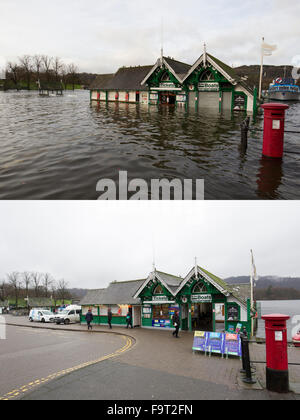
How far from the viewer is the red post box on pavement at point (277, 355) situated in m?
7.57

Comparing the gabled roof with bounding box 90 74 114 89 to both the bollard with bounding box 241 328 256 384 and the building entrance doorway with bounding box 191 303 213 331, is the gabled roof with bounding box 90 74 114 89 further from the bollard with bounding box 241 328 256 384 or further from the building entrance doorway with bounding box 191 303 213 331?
the bollard with bounding box 241 328 256 384

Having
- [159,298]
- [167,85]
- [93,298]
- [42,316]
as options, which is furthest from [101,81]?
[159,298]

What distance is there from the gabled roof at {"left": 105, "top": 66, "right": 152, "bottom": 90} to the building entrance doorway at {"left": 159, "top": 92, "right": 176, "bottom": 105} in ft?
13.6

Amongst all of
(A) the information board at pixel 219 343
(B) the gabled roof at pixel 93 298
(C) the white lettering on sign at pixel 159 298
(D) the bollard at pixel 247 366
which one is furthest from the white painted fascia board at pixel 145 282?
(D) the bollard at pixel 247 366

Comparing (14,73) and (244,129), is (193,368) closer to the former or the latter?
(244,129)

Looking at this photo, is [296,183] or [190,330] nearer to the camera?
[296,183]

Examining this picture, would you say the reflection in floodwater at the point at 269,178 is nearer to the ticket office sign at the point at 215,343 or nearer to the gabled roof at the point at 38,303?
the ticket office sign at the point at 215,343

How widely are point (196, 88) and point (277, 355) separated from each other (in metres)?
26.7

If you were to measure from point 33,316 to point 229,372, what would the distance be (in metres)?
28.1

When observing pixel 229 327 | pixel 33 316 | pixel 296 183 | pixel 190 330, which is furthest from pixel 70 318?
pixel 296 183

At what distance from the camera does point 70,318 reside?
1192 inches

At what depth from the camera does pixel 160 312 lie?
22.1 meters

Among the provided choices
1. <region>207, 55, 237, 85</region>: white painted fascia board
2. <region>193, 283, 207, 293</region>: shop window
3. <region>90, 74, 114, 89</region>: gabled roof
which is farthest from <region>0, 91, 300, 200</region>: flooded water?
<region>90, 74, 114, 89</region>: gabled roof

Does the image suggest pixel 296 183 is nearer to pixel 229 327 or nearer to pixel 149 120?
pixel 229 327
